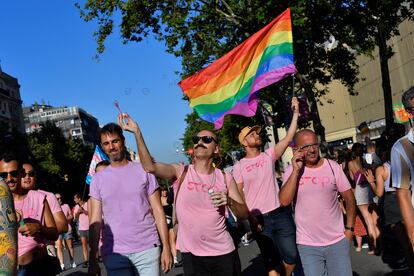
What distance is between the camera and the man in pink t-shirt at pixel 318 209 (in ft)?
16.6

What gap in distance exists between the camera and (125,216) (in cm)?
486

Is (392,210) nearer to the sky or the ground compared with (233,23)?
nearer to the ground

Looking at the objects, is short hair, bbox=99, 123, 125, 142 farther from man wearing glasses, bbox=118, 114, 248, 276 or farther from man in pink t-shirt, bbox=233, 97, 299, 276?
man in pink t-shirt, bbox=233, 97, 299, 276

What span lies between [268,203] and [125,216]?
201cm

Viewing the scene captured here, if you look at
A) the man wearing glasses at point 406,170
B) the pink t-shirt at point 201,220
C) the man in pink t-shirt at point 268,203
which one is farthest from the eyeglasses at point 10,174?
the man wearing glasses at point 406,170

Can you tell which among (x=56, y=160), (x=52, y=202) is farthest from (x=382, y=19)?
(x=56, y=160)

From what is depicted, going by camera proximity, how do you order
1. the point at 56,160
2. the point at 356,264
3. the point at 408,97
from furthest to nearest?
1. the point at 56,160
2. the point at 356,264
3. the point at 408,97

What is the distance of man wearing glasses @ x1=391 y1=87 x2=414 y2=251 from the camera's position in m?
4.19

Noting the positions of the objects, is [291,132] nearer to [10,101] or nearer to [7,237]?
[7,237]

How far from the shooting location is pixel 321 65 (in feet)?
78.2

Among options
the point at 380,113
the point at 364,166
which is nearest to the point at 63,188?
the point at 380,113

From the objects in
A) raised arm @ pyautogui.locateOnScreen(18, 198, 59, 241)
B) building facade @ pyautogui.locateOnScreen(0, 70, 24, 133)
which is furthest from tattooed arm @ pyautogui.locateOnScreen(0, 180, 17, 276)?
building facade @ pyautogui.locateOnScreen(0, 70, 24, 133)

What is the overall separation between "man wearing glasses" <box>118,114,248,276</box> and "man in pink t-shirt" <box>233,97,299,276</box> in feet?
3.99

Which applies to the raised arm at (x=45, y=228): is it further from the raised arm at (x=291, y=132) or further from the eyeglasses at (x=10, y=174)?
the raised arm at (x=291, y=132)
